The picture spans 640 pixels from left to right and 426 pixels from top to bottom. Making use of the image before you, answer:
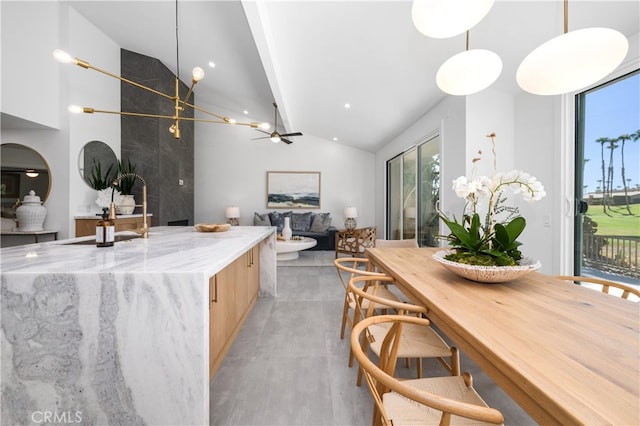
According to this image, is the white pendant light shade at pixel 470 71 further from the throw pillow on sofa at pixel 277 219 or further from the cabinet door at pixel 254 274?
the throw pillow on sofa at pixel 277 219

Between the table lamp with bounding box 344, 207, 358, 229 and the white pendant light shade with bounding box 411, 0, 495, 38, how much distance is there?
18.1ft

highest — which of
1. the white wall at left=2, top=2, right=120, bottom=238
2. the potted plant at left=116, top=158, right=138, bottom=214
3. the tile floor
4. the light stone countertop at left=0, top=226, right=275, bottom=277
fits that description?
the white wall at left=2, top=2, right=120, bottom=238

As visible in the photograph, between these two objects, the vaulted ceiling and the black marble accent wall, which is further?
the black marble accent wall

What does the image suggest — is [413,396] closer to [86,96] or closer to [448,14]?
[448,14]

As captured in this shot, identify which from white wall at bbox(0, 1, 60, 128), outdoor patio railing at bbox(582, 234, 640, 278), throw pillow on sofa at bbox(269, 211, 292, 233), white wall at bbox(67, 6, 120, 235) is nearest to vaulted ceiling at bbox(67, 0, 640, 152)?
white wall at bbox(67, 6, 120, 235)

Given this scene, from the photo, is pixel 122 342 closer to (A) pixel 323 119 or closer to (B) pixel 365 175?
(A) pixel 323 119

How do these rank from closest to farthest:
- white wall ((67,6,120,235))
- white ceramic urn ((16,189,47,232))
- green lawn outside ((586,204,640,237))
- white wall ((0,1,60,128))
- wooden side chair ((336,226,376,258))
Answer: green lawn outside ((586,204,640,237)) → white wall ((0,1,60,128)) → white ceramic urn ((16,189,47,232)) → white wall ((67,6,120,235)) → wooden side chair ((336,226,376,258))

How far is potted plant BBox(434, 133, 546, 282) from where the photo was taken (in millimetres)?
1219

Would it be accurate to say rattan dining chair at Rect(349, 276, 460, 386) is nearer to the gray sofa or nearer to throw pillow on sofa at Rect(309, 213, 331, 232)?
the gray sofa

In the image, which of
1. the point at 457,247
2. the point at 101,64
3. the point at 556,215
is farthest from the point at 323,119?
the point at 457,247

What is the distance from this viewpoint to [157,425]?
1132 millimetres

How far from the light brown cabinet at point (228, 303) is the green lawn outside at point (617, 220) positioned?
9.58ft

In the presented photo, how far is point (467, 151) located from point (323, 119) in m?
3.26

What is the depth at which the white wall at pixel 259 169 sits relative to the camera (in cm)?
689
